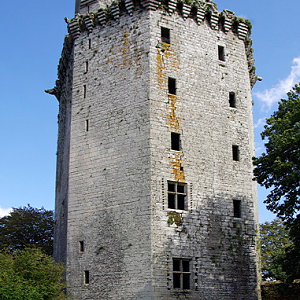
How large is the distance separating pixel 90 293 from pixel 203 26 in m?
16.8

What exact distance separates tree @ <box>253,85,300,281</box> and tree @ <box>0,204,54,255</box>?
23.9 m

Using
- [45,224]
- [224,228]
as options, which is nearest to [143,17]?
[224,228]

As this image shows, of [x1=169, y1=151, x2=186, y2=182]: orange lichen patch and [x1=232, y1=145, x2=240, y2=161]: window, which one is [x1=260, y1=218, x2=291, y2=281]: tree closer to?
[x1=232, y1=145, x2=240, y2=161]: window

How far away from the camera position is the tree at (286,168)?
22.5m

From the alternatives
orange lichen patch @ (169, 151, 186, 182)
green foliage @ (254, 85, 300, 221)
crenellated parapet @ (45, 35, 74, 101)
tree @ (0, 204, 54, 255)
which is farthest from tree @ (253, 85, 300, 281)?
tree @ (0, 204, 54, 255)

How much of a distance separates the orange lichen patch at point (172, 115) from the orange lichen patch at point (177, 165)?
4.83 ft

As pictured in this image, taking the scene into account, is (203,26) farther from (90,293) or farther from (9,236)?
(9,236)

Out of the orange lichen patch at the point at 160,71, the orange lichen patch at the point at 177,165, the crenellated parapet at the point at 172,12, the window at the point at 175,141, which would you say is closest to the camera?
the orange lichen patch at the point at 177,165

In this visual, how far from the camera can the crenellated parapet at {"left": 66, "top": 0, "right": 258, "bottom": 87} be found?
28.5 metres

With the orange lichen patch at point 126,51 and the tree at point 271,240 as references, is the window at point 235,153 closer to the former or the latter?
the orange lichen patch at point 126,51

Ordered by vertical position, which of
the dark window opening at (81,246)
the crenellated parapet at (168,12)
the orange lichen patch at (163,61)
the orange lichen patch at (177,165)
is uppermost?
the crenellated parapet at (168,12)

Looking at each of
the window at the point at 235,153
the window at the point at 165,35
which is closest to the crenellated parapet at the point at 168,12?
the window at the point at 165,35

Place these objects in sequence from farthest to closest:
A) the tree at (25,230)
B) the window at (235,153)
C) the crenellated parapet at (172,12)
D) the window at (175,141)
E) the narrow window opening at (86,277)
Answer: the tree at (25,230) < the crenellated parapet at (172,12) < the window at (235,153) < the window at (175,141) < the narrow window opening at (86,277)

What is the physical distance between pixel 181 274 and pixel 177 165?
5.58 meters
